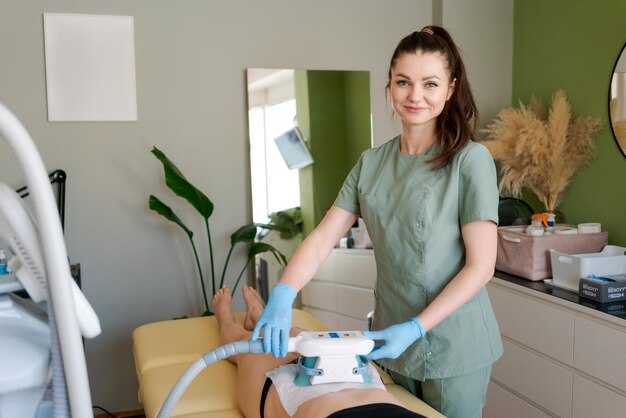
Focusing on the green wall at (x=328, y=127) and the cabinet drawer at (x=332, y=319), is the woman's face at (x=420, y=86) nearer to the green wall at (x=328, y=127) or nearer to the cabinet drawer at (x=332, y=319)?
the green wall at (x=328, y=127)

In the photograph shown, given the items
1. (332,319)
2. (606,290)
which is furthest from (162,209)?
(606,290)

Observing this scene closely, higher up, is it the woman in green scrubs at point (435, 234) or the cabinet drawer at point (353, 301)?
the woman in green scrubs at point (435, 234)

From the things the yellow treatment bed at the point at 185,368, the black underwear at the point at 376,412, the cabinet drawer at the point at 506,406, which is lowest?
the cabinet drawer at the point at 506,406

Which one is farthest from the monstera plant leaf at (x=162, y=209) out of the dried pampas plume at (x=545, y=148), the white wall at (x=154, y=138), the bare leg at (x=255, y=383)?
the dried pampas plume at (x=545, y=148)

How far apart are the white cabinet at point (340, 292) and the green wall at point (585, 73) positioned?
918mm

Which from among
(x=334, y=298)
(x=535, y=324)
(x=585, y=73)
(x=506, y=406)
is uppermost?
(x=585, y=73)

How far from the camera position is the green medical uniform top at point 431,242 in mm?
1342

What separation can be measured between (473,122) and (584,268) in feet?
2.99

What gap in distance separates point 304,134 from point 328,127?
0.14 metres

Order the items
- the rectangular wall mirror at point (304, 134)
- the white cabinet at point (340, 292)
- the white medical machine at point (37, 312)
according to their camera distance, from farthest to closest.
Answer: the white cabinet at point (340, 292)
the rectangular wall mirror at point (304, 134)
the white medical machine at point (37, 312)

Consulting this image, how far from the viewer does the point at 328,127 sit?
3.02m

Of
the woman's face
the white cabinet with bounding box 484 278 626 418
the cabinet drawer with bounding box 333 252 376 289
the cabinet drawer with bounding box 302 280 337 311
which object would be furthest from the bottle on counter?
the woman's face

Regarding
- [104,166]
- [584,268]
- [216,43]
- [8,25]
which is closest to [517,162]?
[584,268]

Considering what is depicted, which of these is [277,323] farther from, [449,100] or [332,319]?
[332,319]
